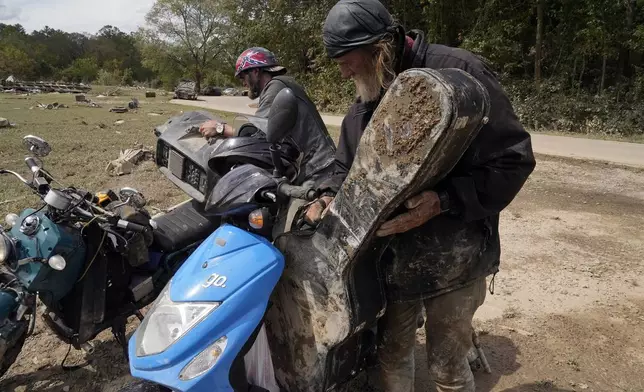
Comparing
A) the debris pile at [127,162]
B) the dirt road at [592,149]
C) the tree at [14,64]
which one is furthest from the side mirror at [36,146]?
the tree at [14,64]

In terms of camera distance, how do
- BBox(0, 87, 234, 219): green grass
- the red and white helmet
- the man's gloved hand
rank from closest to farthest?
the man's gloved hand → the red and white helmet → BBox(0, 87, 234, 219): green grass

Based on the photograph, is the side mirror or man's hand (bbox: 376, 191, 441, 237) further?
the side mirror

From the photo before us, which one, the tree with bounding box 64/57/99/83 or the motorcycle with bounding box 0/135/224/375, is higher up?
the motorcycle with bounding box 0/135/224/375

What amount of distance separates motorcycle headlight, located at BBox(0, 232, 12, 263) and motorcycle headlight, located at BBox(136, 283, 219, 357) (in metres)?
1.09

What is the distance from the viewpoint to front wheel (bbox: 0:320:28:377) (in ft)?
7.86

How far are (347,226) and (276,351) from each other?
0.69 metres

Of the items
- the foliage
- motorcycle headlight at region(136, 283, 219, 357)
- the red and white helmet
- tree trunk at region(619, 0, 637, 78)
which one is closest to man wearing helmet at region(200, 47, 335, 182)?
the red and white helmet

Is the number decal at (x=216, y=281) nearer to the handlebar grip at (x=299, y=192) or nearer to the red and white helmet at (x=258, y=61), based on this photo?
the handlebar grip at (x=299, y=192)

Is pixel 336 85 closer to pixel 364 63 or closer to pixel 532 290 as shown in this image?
pixel 532 290

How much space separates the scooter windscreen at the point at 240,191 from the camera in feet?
5.89

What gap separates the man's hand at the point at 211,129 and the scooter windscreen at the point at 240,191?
53.2 inches

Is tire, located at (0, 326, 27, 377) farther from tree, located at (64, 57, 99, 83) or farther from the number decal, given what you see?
tree, located at (64, 57, 99, 83)

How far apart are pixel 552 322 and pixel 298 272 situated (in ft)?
7.67

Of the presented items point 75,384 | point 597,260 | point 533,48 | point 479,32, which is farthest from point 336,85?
point 75,384
